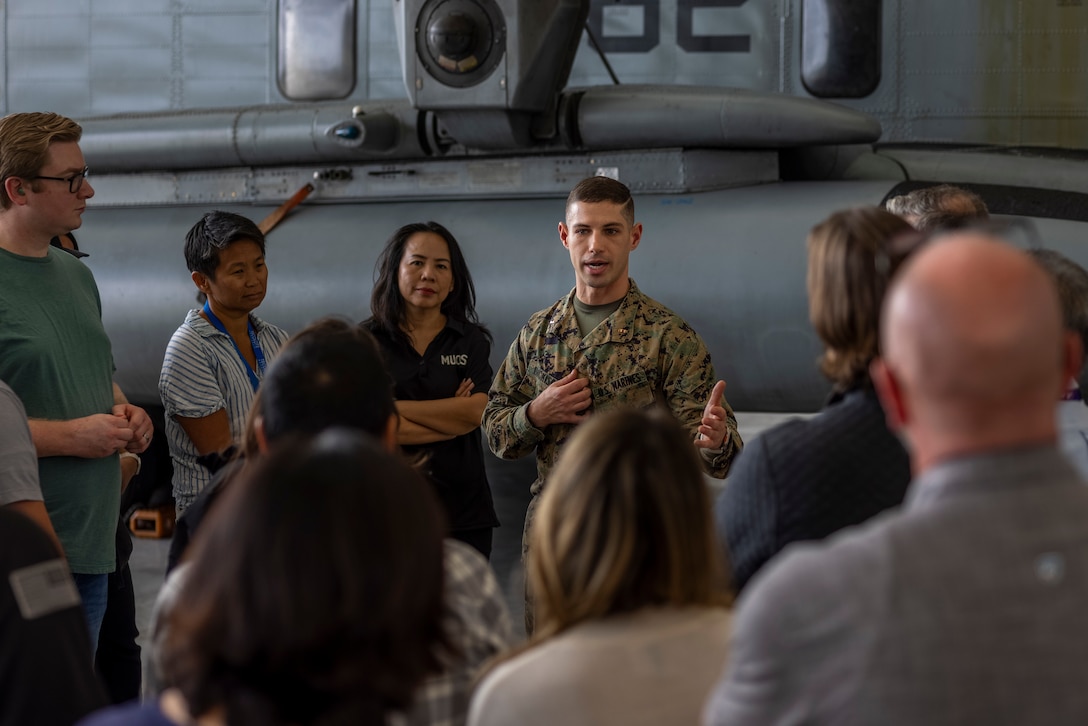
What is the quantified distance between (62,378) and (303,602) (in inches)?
86.9

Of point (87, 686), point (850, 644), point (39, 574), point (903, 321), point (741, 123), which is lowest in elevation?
point (87, 686)

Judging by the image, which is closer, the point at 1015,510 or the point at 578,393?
the point at 1015,510

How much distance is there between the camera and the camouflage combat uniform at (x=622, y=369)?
11.1 feet

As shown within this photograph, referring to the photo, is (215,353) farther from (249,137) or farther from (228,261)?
(249,137)

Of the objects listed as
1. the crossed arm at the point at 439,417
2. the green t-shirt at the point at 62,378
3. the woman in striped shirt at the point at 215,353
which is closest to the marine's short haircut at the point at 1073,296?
the crossed arm at the point at 439,417

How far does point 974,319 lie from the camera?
1222 millimetres

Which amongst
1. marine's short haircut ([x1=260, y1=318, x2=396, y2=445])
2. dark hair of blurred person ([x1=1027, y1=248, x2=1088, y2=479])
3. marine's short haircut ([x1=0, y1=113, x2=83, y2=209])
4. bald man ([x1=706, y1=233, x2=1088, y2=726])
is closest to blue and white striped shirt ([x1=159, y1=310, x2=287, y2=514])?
marine's short haircut ([x1=0, y1=113, x2=83, y2=209])

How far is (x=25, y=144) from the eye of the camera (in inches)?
128

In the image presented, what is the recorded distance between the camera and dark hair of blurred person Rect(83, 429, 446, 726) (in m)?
1.25

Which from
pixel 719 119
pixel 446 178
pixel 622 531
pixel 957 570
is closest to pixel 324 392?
pixel 622 531

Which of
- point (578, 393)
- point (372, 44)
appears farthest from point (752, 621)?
point (372, 44)

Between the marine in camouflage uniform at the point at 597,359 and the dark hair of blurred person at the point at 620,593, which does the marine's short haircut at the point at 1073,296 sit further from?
the dark hair of blurred person at the point at 620,593

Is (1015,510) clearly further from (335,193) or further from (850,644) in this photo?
(335,193)

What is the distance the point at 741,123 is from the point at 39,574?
15.4 feet
